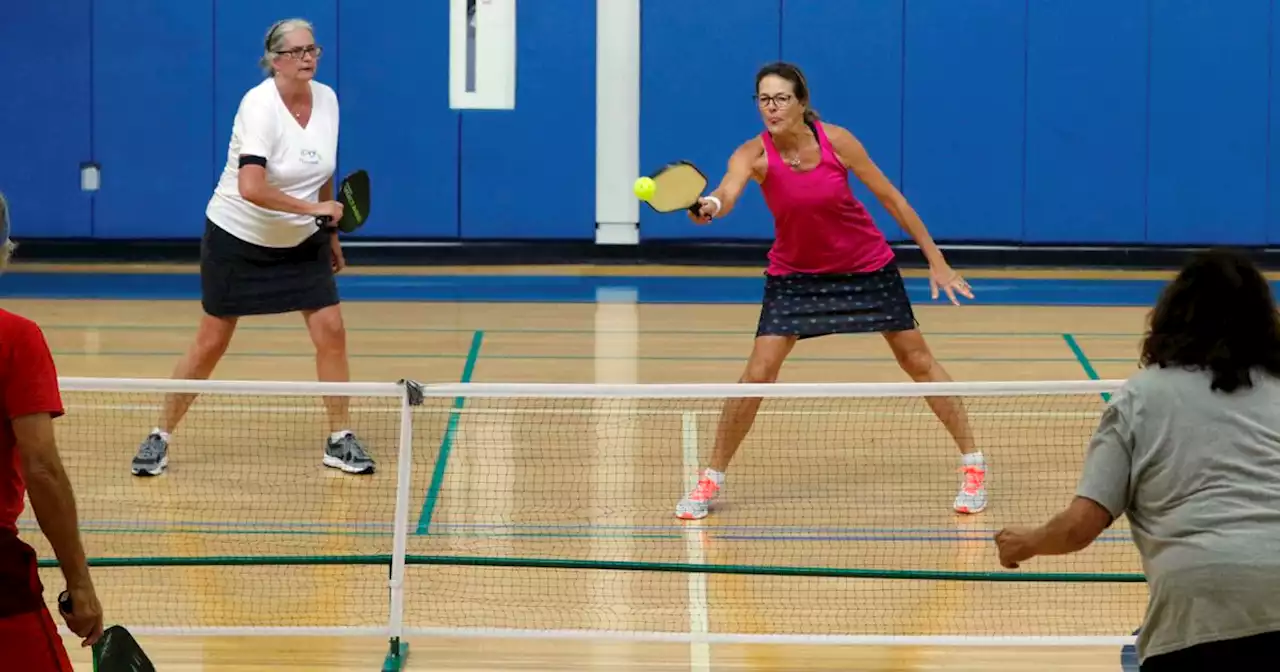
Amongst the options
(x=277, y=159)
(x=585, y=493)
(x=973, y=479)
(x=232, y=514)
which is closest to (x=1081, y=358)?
(x=973, y=479)

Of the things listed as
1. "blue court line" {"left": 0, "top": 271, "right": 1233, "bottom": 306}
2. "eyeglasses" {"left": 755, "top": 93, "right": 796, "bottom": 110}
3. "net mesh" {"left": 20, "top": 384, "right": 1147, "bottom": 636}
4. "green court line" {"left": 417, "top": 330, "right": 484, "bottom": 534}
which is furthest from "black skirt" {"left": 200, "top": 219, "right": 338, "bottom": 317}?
"blue court line" {"left": 0, "top": 271, "right": 1233, "bottom": 306}

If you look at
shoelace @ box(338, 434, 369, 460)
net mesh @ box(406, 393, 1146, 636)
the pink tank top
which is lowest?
net mesh @ box(406, 393, 1146, 636)

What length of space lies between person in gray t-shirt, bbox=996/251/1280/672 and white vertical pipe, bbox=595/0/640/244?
10669 millimetres

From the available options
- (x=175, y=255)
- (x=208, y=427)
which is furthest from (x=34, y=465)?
(x=175, y=255)

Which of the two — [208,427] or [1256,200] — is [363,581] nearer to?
[208,427]

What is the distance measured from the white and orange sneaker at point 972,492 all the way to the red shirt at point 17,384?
4.30 metres

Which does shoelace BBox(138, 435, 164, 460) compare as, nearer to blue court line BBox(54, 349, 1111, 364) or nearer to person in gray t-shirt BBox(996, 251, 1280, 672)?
blue court line BBox(54, 349, 1111, 364)

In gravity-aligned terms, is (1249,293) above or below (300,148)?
below

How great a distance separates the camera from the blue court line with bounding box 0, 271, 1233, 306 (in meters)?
12.6

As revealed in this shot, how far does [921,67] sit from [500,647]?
9.37 metres

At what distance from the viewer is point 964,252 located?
14250 millimetres

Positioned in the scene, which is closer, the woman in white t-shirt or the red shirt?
the red shirt

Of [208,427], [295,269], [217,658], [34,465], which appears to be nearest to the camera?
[34,465]

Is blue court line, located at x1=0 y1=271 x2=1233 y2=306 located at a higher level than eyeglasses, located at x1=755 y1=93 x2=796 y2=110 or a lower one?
lower
